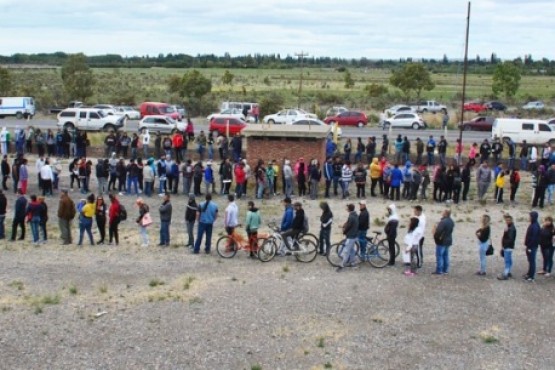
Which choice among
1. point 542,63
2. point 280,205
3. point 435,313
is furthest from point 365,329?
point 542,63

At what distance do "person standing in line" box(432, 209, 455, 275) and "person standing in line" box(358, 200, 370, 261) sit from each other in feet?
5.06

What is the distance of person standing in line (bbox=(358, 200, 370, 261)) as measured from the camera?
17516 mm

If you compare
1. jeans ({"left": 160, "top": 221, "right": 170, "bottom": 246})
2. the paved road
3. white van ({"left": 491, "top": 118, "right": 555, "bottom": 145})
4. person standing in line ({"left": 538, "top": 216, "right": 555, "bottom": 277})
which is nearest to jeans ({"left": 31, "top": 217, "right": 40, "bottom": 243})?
jeans ({"left": 160, "top": 221, "right": 170, "bottom": 246})

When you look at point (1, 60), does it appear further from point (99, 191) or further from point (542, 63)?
point (99, 191)

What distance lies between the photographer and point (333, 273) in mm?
17188

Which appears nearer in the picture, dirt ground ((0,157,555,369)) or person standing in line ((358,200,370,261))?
dirt ground ((0,157,555,369))

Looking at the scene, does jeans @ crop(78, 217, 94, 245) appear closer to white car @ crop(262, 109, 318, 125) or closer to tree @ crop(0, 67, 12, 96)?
white car @ crop(262, 109, 318, 125)

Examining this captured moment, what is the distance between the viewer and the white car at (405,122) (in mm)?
48875

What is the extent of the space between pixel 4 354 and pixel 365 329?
6130 millimetres

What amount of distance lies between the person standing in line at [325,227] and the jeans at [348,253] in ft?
2.21

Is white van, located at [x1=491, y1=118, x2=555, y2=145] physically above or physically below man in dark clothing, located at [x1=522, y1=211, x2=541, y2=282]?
above

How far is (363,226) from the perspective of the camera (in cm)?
1753

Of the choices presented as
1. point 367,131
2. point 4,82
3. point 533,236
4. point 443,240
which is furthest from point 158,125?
point 4,82

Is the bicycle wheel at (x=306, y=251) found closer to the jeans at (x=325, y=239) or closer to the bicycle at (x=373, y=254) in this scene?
the jeans at (x=325, y=239)
